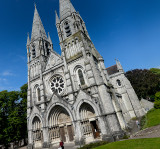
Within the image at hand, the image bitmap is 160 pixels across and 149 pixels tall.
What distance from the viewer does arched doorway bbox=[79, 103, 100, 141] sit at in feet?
47.6

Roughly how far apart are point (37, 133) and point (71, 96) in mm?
9167

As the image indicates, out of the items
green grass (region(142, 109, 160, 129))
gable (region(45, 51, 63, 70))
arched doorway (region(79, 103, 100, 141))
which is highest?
gable (region(45, 51, 63, 70))

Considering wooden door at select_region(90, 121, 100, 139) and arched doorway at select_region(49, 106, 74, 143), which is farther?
arched doorway at select_region(49, 106, 74, 143)

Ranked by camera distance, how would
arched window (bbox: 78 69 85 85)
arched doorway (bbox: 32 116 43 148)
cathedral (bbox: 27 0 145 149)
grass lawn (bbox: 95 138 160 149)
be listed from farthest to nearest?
arched doorway (bbox: 32 116 43 148), arched window (bbox: 78 69 85 85), cathedral (bbox: 27 0 145 149), grass lawn (bbox: 95 138 160 149)

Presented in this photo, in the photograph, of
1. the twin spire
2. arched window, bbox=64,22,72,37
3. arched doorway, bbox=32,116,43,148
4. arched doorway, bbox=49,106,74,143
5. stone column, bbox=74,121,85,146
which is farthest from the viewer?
the twin spire

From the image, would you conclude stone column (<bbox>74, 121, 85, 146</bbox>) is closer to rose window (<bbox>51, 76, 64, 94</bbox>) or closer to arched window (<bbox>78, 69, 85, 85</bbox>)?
arched window (<bbox>78, 69, 85, 85</bbox>)

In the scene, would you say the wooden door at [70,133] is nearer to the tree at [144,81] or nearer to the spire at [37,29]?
the spire at [37,29]

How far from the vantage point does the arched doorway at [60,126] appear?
16.2 m

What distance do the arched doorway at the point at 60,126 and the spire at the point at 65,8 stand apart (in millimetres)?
21037

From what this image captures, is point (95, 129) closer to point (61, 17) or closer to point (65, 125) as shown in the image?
point (65, 125)

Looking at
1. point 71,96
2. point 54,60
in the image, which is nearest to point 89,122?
point 71,96

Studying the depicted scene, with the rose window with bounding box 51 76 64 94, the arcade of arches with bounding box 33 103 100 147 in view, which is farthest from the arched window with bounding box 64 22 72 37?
the arcade of arches with bounding box 33 103 100 147

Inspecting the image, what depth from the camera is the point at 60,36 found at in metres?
23.0

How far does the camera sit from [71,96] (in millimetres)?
16500
